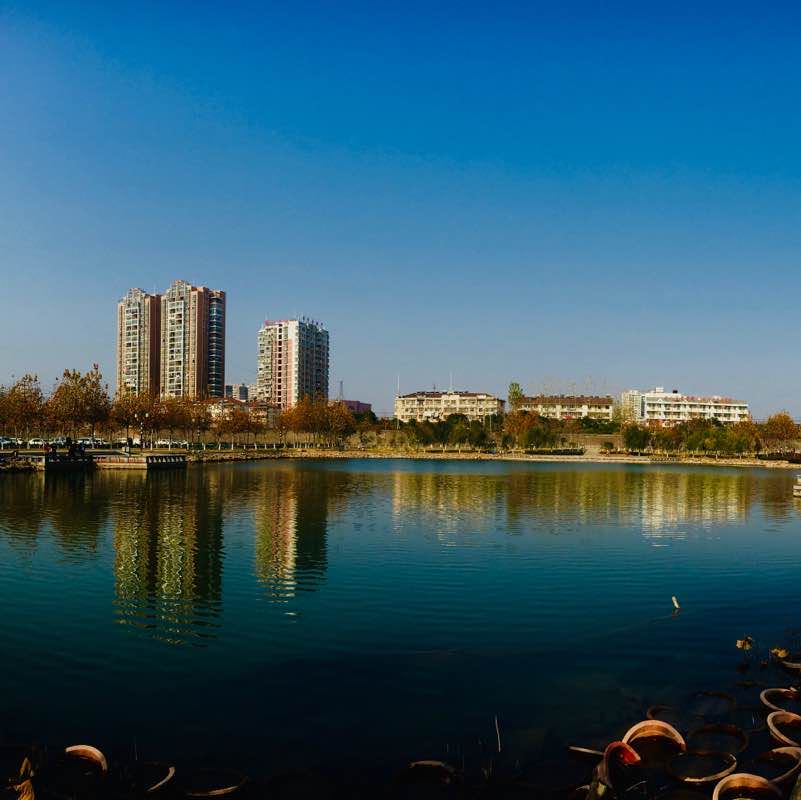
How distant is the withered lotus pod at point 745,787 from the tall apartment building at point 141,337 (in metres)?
188

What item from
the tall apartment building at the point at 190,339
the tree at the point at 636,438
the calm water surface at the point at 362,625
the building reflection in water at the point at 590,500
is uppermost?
the tall apartment building at the point at 190,339

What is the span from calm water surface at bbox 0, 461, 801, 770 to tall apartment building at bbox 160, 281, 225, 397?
5873 inches

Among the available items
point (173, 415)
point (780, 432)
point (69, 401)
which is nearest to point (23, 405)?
point (69, 401)

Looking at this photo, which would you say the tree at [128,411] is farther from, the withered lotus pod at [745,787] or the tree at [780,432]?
the tree at [780,432]

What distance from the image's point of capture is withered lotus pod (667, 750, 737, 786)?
10.0 meters

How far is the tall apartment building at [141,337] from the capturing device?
186750mm

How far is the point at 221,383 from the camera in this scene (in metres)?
194

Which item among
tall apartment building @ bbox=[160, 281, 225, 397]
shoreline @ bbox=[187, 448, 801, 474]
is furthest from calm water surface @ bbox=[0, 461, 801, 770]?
tall apartment building @ bbox=[160, 281, 225, 397]

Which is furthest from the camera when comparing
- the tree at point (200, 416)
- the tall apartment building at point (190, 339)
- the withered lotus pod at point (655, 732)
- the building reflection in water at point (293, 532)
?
the tall apartment building at point (190, 339)

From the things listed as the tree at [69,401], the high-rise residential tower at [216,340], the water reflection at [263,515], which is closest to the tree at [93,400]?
the tree at [69,401]

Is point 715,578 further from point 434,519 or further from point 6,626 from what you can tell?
point 6,626

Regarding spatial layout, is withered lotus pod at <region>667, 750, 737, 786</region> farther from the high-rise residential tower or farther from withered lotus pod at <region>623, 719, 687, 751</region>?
the high-rise residential tower

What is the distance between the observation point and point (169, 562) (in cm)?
2405

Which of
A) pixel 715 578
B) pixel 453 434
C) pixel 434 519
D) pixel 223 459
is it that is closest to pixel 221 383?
pixel 453 434
